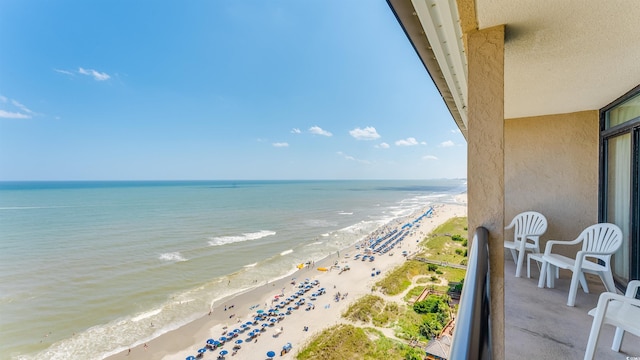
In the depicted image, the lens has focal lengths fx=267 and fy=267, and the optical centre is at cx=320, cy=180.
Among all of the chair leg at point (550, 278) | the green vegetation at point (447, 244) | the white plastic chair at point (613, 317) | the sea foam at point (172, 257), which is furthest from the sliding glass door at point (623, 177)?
the sea foam at point (172, 257)

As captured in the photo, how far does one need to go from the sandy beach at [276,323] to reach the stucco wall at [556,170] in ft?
18.1

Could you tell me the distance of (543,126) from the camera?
329cm

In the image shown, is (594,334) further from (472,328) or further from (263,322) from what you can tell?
(263,322)

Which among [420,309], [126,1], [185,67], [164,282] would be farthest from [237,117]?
[420,309]

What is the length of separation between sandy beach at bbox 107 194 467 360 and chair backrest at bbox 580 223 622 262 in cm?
569

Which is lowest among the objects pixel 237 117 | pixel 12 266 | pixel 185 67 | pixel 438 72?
pixel 12 266

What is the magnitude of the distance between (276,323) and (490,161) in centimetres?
763

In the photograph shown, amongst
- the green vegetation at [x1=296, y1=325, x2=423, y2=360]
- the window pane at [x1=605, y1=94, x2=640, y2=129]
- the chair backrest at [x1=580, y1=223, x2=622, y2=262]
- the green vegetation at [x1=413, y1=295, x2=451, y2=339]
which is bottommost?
the green vegetation at [x1=296, y1=325, x2=423, y2=360]

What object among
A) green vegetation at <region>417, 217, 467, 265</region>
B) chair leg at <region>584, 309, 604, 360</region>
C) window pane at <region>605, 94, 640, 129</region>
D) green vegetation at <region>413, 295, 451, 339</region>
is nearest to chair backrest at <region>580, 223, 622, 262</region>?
window pane at <region>605, 94, 640, 129</region>

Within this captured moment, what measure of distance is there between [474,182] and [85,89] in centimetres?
4443

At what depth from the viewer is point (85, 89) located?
1284 inches

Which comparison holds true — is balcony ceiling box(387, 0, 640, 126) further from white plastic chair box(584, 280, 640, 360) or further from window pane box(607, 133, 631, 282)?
white plastic chair box(584, 280, 640, 360)

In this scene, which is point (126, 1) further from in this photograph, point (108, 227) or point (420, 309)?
point (420, 309)

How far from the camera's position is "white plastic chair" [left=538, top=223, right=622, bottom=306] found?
211 centimetres
